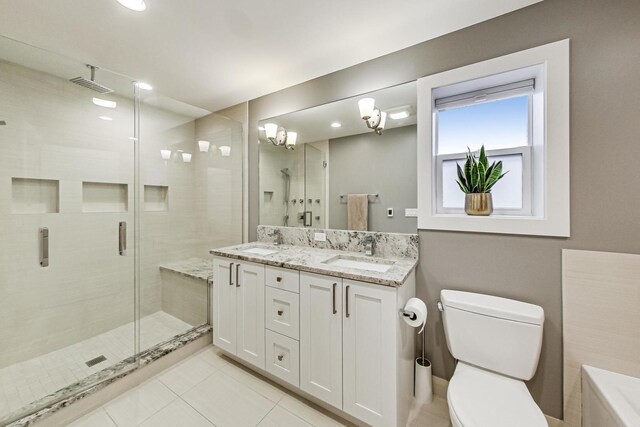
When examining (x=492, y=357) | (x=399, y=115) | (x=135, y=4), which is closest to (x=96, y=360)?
(x=135, y=4)

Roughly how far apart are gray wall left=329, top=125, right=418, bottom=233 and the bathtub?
107 centimetres

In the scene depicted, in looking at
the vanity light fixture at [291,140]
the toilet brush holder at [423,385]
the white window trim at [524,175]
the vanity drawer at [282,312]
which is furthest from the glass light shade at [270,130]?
the toilet brush holder at [423,385]

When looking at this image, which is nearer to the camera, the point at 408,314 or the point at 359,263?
the point at 408,314

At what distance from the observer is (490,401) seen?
1048 mm

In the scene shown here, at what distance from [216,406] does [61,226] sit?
193 centimetres

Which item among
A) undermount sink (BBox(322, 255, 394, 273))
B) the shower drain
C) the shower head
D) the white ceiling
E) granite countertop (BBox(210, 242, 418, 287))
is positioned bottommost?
the shower drain

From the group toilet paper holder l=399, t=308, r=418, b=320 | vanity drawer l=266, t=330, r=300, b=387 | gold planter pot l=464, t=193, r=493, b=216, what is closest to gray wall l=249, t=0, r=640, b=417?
gold planter pot l=464, t=193, r=493, b=216

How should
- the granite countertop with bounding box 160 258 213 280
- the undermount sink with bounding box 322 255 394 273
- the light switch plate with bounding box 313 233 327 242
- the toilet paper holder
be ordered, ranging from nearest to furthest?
the toilet paper holder
the undermount sink with bounding box 322 255 394 273
the light switch plate with bounding box 313 233 327 242
the granite countertop with bounding box 160 258 213 280

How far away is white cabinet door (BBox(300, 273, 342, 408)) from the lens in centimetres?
134

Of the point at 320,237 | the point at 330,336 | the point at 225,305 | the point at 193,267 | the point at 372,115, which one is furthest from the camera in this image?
the point at 193,267

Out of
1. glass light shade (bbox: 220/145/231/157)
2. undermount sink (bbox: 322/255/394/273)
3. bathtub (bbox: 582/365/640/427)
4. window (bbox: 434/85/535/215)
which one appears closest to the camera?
bathtub (bbox: 582/365/640/427)

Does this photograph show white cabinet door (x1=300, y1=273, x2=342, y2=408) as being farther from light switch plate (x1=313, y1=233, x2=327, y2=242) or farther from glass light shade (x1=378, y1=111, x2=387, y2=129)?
glass light shade (x1=378, y1=111, x2=387, y2=129)

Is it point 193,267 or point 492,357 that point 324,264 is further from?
point 193,267

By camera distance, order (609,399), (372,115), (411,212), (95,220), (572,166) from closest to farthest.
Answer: (609,399) < (572,166) < (411,212) < (372,115) < (95,220)
